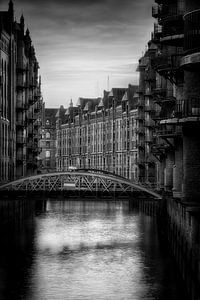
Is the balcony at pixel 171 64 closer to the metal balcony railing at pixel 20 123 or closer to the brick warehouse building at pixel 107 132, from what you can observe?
the metal balcony railing at pixel 20 123

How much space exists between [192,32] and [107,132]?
400ft

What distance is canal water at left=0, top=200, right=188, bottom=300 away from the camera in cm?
4509

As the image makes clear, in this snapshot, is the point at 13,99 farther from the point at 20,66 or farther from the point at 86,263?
the point at 86,263

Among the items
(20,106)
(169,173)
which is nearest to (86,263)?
(169,173)

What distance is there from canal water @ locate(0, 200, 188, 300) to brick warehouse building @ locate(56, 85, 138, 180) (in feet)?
211

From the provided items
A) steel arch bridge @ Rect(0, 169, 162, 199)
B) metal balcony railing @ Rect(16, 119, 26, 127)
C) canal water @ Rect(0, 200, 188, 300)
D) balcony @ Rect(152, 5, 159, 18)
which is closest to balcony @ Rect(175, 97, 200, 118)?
Result: canal water @ Rect(0, 200, 188, 300)

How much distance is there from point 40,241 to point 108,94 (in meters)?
106

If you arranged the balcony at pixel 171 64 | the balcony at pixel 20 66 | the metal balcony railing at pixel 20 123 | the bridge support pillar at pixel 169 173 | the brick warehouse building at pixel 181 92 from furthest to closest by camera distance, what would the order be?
the metal balcony railing at pixel 20 123
the balcony at pixel 20 66
the bridge support pillar at pixel 169 173
the balcony at pixel 171 64
the brick warehouse building at pixel 181 92

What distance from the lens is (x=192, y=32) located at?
48562 millimetres

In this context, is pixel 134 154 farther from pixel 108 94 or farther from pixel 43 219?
pixel 43 219

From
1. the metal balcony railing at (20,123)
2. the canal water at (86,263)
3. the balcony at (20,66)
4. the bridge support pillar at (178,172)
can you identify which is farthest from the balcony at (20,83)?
the bridge support pillar at (178,172)

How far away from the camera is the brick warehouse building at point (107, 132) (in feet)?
497

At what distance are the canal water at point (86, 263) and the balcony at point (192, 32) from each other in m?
12.5

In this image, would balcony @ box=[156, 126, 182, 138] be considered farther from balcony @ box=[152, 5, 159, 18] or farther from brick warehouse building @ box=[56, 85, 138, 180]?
brick warehouse building @ box=[56, 85, 138, 180]
